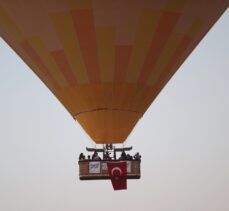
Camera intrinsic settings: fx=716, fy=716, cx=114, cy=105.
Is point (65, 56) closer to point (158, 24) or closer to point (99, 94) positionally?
point (99, 94)

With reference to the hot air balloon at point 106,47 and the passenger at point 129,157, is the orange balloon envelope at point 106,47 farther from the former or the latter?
the passenger at point 129,157

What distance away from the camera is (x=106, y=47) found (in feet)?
42.4

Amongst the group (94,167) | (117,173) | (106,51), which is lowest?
(117,173)

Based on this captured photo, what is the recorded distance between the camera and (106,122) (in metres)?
13.8

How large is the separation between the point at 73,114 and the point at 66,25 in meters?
2.18

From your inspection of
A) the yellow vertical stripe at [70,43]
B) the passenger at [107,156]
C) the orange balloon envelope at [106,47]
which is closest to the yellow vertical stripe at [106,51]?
→ the orange balloon envelope at [106,47]

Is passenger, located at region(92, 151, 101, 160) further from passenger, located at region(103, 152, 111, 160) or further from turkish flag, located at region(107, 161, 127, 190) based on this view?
turkish flag, located at region(107, 161, 127, 190)

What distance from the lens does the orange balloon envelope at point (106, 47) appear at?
12.5 m

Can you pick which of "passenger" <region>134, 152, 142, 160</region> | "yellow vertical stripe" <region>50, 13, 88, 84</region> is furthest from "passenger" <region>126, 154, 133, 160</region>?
"yellow vertical stripe" <region>50, 13, 88, 84</region>

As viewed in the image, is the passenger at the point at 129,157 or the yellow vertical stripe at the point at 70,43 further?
the passenger at the point at 129,157

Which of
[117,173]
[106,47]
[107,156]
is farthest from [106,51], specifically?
[117,173]

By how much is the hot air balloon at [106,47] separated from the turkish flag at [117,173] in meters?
0.52

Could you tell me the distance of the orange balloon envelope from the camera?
490 inches

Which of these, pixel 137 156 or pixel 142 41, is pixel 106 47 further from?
pixel 137 156
